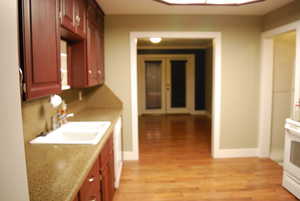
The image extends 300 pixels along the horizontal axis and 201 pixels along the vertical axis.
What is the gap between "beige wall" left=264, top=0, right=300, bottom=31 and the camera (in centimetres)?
269

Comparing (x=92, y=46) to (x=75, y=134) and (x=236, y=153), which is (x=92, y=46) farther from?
(x=236, y=153)

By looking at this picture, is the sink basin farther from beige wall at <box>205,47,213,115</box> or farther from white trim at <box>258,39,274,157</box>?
beige wall at <box>205,47,213,115</box>

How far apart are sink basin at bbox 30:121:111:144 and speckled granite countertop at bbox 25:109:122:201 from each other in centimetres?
10

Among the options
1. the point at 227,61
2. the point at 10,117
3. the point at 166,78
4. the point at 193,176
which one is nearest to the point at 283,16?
the point at 227,61

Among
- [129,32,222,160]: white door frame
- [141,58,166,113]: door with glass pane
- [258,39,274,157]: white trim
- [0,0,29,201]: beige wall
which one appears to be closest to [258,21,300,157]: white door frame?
[258,39,274,157]: white trim

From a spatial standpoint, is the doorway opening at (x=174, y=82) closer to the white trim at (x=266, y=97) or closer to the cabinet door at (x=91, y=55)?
the white trim at (x=266, y=97)

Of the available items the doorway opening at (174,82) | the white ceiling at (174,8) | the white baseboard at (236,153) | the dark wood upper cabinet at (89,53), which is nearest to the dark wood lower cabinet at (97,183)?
the dark wood upper cabinet at (89,53)

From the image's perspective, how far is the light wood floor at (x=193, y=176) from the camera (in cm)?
246

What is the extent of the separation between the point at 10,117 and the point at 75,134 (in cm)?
158

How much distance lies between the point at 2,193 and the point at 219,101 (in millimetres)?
3350

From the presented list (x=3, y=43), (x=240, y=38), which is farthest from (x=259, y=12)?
(x=3, y=43)

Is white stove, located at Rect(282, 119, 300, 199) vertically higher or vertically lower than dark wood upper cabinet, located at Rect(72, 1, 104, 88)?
lower

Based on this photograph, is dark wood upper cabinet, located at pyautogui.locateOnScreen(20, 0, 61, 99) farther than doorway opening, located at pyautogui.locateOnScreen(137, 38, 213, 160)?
No

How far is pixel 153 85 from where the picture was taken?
7488 mm
